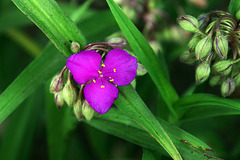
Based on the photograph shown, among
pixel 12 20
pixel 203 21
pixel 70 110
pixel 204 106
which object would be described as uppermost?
pixel 12 20

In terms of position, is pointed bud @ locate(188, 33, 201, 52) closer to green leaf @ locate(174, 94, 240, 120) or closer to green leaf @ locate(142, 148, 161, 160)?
green leaf @ locate(174, 94, 240, 120)

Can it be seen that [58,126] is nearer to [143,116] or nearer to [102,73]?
[102,73]

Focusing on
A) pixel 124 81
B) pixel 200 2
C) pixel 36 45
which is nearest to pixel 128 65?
pixel 124 81

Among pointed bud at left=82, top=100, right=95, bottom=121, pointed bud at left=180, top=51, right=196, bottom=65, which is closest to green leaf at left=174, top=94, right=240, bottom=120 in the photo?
pointed bud at left=180, top=51, right=196, bottom=65

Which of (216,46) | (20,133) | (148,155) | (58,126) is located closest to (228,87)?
(216,46)

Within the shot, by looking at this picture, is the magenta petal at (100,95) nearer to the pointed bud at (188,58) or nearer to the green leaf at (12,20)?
the pointed bud at (188,58)

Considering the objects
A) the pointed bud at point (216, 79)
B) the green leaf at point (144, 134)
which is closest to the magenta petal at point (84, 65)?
the green leaf at point (144, 134)

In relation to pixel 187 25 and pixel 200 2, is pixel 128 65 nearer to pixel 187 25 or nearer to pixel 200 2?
pixel 187 25
